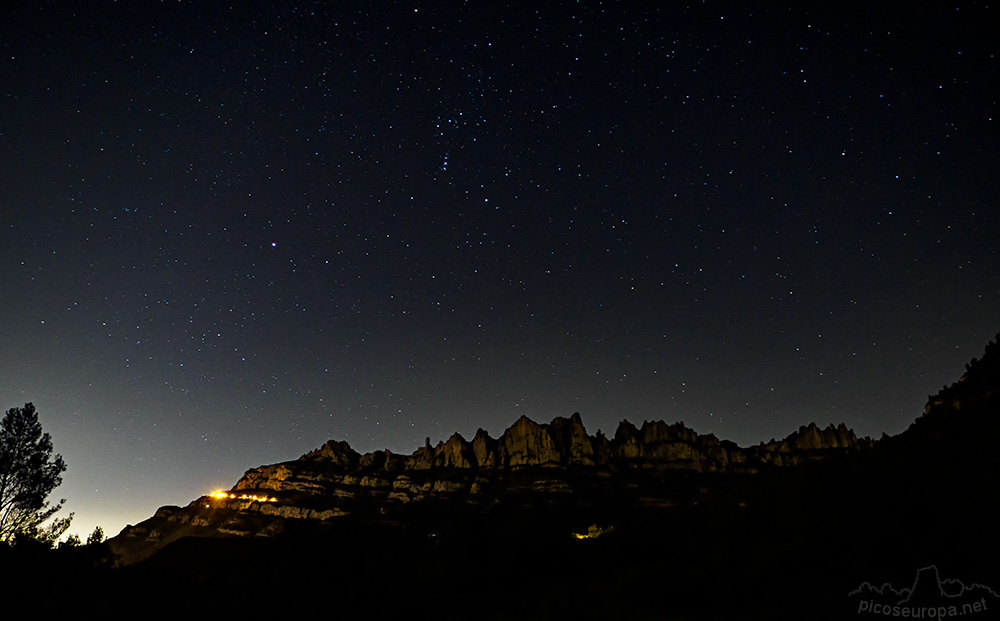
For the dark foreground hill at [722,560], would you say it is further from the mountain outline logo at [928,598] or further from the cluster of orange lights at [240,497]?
the cluster of orange lights at [240,497]

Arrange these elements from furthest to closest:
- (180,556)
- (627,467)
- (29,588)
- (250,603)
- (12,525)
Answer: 1. (627,467)
2. (180,556)
3. (12,525)
4. (250,603)
5. (29,588)

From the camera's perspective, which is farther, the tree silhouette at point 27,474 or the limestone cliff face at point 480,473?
the limestone cliff face at point 480,473

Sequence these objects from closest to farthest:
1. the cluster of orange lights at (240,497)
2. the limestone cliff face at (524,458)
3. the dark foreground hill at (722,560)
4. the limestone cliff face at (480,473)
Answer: the dark foreground hill at (722,560)
the limestone cliff face at (480,473)
the cluster of orange lights at (240,497)
the limestone cliff face at (524,458)

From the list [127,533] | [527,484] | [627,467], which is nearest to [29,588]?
[527,484]

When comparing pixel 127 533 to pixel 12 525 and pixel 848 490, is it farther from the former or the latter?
pixel 848 490

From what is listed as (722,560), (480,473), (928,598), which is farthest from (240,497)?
(928,598)

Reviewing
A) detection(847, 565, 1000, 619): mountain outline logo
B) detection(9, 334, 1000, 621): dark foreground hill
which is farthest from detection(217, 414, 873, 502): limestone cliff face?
detection(847, 565, 1000, 619): mountain outline logo

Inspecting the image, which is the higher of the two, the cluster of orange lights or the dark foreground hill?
the dark foreground hill

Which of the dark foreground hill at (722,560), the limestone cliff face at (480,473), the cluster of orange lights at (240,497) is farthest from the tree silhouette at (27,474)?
the cluster of orange lights at (240,497)

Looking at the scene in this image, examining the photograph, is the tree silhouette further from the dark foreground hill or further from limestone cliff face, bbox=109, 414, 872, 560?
limestone cliff face, bbox=109, 414, 872, 560

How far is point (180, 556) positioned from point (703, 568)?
40108 millimetres

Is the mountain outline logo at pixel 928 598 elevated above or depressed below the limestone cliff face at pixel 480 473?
above

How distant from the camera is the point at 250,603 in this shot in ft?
95.9

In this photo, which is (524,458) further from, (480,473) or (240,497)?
(240,497)
